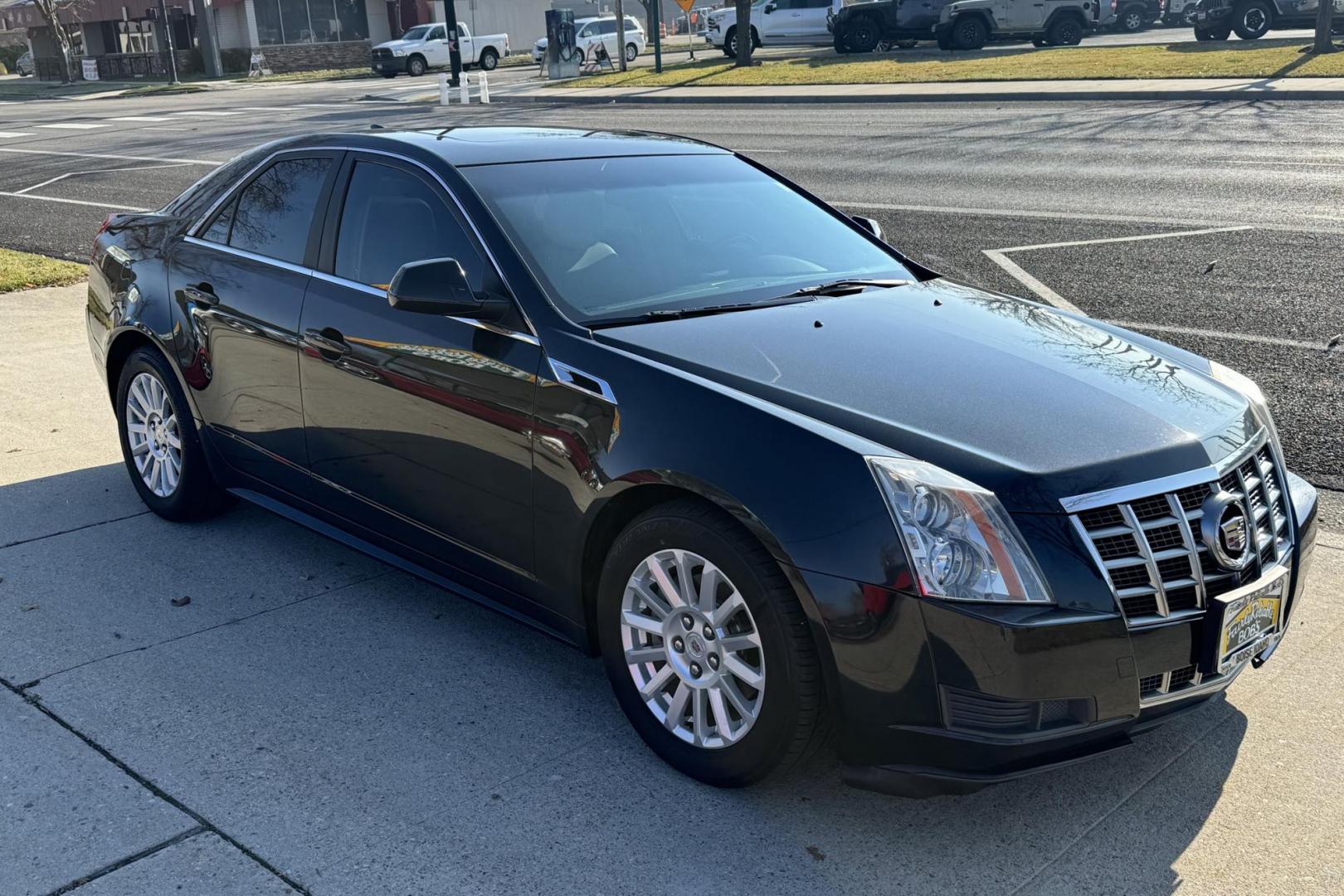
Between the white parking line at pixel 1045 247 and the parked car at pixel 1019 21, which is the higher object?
the parked car at pixel 1019 21

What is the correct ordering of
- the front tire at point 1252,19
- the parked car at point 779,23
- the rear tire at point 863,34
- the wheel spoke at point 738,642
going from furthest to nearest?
the parked car at point 779,23, the rear tire at point 863,34, the front tire at point 1252,19, the wheel spoke at point 738,642

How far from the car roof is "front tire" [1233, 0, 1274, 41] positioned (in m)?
29.4

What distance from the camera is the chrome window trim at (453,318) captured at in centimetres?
389

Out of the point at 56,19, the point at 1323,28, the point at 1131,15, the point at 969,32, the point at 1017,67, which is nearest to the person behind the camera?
the point at 1323,28

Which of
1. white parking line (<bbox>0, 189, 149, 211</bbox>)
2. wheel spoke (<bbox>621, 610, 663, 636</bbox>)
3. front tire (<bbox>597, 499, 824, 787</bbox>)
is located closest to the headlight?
front tire (<bbox>597, 499, 824, 787</bbox>)

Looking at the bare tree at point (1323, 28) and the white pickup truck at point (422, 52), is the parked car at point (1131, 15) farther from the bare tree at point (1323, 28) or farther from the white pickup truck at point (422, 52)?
the white pickup truck at point (422, 52)

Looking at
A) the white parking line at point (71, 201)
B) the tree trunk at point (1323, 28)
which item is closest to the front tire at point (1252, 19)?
the tree trunk at point (1323, 28)

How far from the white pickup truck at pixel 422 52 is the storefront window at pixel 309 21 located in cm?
1127

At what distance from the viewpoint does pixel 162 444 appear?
18.2ft

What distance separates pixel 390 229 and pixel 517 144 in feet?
2.06

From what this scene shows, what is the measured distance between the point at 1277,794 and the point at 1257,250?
25.2 feet

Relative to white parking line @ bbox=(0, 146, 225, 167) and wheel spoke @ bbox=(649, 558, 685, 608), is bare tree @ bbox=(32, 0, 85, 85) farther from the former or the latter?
wheel spoke @ bbox=(649, 558, 685, 608)

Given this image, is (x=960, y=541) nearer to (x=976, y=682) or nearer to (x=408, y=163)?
(x=976, y=682)

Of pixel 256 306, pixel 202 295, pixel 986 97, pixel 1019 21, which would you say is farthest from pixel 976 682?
pixel 1019 21
